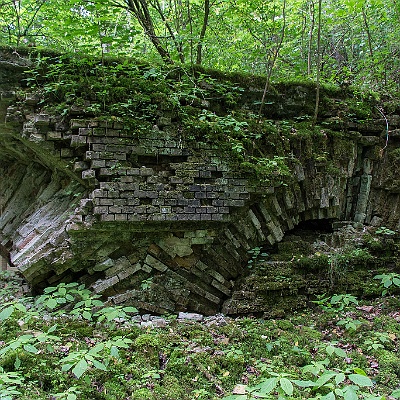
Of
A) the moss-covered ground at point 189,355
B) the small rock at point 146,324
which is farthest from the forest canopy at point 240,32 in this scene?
the small rock at point 146,324

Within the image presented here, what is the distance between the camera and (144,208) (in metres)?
4.41

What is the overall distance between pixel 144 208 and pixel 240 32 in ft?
20.1

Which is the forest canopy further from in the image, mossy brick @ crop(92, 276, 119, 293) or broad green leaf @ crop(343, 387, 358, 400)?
broad green leaf @ crop(343, 387, 358, 400)

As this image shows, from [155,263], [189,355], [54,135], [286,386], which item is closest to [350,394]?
[286,386]

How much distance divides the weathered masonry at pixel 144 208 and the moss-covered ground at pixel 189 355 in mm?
432

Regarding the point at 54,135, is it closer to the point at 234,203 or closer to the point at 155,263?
the point at 155,263

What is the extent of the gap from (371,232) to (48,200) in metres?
4.80

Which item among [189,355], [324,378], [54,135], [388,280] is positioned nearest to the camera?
[324,378]

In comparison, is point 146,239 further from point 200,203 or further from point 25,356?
point 25,356

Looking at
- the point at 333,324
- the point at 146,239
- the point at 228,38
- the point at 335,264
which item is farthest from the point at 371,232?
the point at 228,38

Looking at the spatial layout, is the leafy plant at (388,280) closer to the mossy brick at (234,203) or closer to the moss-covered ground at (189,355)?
the moss-covered ground at (189,355)

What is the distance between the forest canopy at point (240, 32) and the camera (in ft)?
23.0

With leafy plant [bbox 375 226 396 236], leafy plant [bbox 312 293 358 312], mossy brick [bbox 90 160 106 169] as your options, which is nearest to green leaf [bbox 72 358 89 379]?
mossy brick [bbox 90 160 106 169]

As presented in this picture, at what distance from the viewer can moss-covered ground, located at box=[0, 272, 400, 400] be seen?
109 inches
